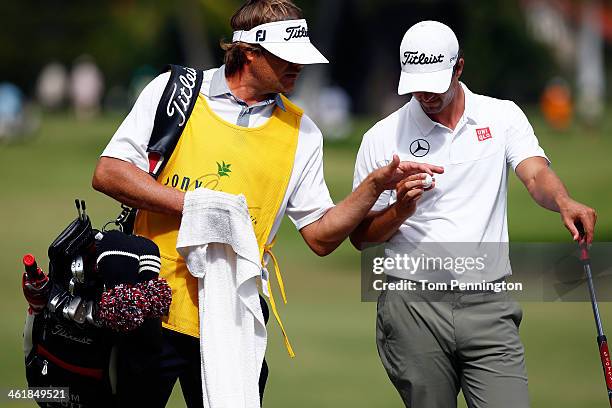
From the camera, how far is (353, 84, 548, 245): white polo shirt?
5.21 meters

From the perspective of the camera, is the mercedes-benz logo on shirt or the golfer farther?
the mercedes-benz logo on shirt

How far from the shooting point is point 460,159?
207 inches

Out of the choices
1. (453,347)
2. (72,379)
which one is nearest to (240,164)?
(72,379)

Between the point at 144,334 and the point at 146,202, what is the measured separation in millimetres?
537

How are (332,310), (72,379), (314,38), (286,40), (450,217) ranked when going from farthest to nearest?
(314,38), (332,310), (450,217), (286,40), (72,379)

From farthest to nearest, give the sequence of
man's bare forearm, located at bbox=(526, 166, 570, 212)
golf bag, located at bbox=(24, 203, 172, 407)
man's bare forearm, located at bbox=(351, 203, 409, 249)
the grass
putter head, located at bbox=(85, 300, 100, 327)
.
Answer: the grass → man's bare forearm, located at bbox=(351, 203, 409, 249) → man's bare forearm, located at bbox=(526, 166, 570, 212) → putter head, located at bbox=(85, 300, 100, 327) → golf bag, located at bbox=(24, 203, 172, 407)

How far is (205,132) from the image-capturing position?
4965mm

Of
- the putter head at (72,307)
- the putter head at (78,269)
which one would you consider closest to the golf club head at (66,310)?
the putter head at (72,307)

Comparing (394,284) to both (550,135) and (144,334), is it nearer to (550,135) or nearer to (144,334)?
(144,334)

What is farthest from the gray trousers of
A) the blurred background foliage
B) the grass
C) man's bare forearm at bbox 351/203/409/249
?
the blurred background foliage

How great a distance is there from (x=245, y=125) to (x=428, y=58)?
0.87 m

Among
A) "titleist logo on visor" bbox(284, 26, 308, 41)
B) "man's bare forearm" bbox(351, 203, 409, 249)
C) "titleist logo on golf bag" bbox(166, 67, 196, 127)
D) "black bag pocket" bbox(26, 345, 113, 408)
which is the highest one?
"titleist logo on visor" bbox(284, 26, 308, 41)

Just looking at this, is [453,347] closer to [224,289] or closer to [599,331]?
[599,331]

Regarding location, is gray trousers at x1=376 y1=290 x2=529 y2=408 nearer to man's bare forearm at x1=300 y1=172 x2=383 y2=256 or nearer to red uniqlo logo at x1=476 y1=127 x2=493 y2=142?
man's bare forearm at x1=300 y1=172 x2=383 y2=256
